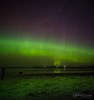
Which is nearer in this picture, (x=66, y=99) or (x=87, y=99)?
(x=87, y=99)

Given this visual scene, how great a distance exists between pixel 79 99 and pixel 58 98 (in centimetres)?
373

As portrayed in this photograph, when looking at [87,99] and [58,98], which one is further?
[58,98]

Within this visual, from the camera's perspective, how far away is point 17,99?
24641mm

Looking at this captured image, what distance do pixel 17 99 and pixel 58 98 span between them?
503 cm

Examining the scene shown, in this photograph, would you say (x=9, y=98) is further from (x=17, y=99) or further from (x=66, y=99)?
(x=66, y=99)

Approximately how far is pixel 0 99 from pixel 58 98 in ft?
23.2

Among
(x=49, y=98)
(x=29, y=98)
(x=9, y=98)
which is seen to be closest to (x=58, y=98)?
(x=49, y=98)

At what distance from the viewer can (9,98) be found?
25.4 m

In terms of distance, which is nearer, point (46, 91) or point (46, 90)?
point (46, 91)

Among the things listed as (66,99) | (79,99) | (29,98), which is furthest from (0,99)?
(79,99)

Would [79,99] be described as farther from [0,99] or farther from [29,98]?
[0,99]

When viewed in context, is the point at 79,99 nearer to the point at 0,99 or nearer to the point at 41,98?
the point at 41,98

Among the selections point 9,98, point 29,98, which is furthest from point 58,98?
point 9,98

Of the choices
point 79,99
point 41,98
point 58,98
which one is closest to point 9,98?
point 41,98
